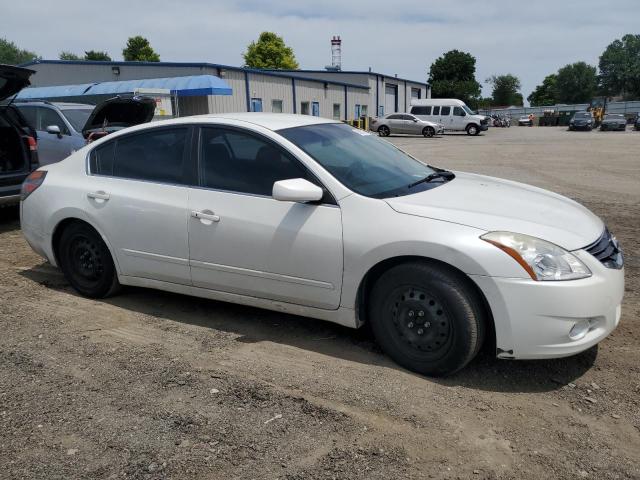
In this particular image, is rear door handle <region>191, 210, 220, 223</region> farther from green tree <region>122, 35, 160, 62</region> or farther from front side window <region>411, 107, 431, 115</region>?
green tree <region>122, 35, 160, 62</region>

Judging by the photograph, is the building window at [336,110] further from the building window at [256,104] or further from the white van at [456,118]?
the building window at [256,104]

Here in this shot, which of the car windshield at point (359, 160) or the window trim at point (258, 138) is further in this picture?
the car windshield at point (359, 160)

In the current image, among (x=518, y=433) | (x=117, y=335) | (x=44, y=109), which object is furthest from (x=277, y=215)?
(x=44, y=109)

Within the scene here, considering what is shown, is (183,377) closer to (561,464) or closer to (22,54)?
(561,464)

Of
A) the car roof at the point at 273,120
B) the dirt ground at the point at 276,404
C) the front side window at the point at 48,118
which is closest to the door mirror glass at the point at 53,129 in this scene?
the front side window at the point at 48,118

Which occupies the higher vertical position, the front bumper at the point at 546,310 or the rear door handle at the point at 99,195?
the rear door handle at the point at 99,195

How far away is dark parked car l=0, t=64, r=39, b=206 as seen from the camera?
22.7 feet

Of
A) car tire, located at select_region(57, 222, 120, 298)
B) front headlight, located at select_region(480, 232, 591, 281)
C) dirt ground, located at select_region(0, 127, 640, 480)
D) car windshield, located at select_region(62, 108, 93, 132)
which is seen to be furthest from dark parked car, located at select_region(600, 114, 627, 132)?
car tire, located at select_region(57, 222, 120, 298)

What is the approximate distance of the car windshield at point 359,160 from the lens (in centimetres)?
368

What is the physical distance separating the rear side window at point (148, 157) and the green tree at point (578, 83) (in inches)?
4353

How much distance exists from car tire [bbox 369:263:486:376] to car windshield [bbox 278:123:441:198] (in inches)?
25.0

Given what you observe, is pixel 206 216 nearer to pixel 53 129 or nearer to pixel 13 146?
pixel 13 146

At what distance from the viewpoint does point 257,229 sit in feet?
12.1

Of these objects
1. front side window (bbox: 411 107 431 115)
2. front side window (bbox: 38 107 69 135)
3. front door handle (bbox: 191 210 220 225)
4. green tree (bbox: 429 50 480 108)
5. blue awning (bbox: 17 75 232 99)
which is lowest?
front door handle (bbox: 191 210 220 225)
